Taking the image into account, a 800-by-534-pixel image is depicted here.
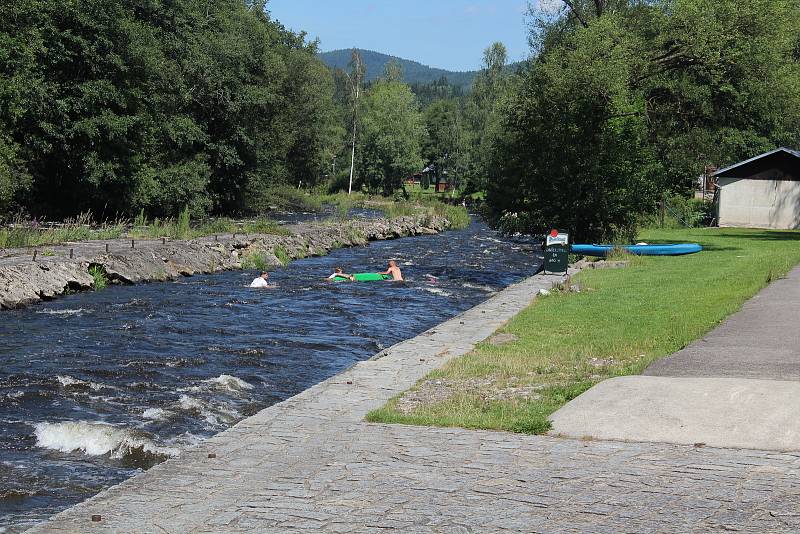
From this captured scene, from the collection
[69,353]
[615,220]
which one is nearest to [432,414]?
[69,353]

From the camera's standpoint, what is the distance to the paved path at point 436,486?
6.83m

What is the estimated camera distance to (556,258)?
27938 millimetres

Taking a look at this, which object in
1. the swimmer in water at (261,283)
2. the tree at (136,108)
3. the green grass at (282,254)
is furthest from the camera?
the tree at (136,108)

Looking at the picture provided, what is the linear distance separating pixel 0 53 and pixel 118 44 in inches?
243

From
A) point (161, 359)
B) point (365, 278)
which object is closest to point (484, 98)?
point (365, 278)

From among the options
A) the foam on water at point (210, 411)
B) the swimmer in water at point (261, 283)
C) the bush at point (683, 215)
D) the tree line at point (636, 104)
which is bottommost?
the foam on water at point (210, 411)

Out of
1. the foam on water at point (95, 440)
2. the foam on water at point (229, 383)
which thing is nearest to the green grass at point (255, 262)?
the foam on water at point (229, 383)

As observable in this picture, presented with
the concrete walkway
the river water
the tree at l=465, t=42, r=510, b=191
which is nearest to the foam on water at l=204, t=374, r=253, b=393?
the river water

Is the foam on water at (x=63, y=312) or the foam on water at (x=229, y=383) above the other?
the foam on water at (x=63, y=312)

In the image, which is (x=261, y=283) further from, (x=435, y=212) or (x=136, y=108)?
(x=435, y=212)

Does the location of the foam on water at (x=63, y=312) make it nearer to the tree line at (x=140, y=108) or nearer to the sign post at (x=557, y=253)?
the sign post at (x=557, y=253)

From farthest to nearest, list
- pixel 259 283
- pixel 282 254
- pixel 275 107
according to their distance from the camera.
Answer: pixel 275 107, pixel 282 254, pixel 259 283

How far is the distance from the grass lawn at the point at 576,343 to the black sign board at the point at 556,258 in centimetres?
110

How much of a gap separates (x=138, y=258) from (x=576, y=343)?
1913 cm
